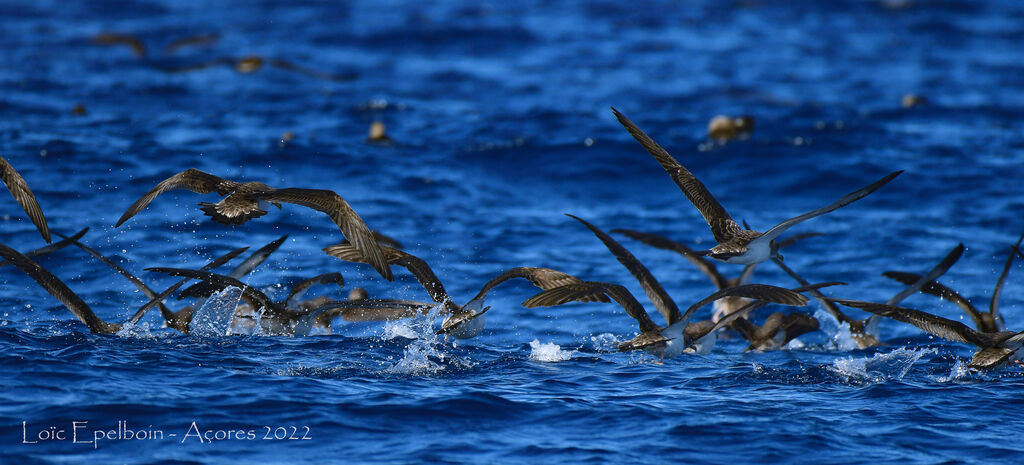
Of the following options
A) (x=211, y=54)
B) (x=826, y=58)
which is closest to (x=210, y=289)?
(x=211, y=54)

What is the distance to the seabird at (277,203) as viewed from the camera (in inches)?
370

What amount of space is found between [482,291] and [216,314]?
283 cm

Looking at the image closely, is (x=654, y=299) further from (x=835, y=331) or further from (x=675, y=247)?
Answer: (x=835, y=331)

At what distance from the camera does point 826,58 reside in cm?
3169

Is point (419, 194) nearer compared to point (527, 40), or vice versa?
point (419, 194)

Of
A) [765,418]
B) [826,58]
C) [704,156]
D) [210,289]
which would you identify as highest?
[826,58]

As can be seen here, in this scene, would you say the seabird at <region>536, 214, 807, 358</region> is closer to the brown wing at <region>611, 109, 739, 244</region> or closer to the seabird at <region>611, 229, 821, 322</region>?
the brown wing at <region>611, 109, 739, 244</region>

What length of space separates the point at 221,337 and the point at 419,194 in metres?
7.26

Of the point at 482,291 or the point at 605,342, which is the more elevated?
the point at 482,291

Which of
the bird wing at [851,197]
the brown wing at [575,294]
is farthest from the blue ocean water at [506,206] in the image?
the bird wing at [851,197]

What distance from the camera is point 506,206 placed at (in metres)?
17.6

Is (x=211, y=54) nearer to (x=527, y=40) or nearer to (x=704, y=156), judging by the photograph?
(x=527, y=40)

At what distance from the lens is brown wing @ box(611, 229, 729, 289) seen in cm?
1296

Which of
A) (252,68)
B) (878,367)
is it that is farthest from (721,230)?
(252,68)
